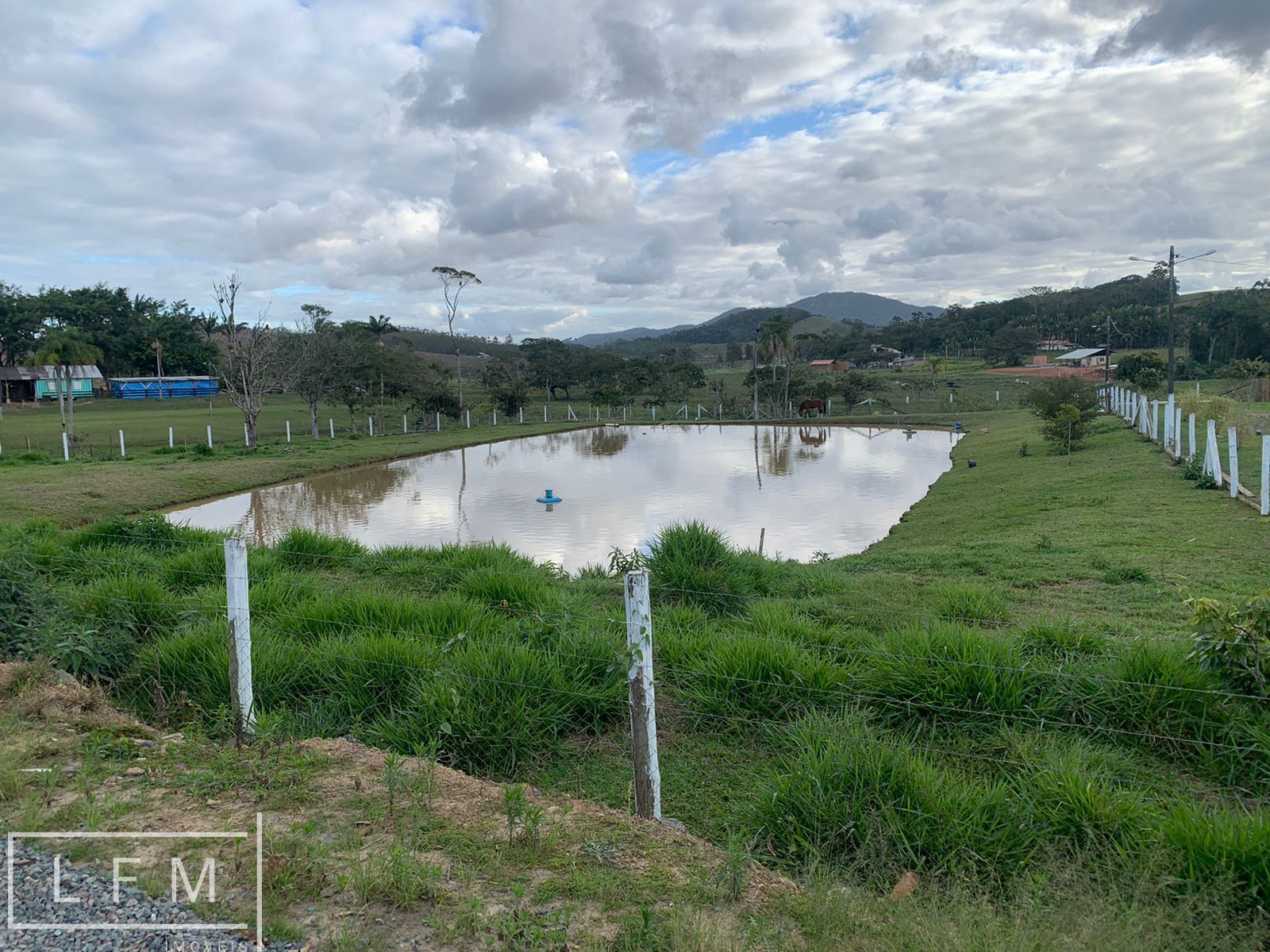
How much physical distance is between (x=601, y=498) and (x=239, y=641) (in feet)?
45.4

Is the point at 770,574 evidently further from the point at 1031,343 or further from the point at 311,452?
the point at 1031,343

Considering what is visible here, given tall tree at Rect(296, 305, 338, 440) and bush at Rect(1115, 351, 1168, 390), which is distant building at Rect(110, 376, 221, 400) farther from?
bush at Rect(1115, 351, 1168, 390)

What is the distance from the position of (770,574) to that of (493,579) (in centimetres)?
263

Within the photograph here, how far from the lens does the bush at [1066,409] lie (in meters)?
21.0

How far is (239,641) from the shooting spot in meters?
4.66

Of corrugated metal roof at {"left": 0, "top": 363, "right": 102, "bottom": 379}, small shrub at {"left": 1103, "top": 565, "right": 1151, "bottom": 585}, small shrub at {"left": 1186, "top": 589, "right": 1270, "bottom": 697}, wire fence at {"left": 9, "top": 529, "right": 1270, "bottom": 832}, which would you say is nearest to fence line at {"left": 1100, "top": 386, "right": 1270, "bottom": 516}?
small shrub at {"left": 1103, "top": 565, "right": 1151, "bottom": 585}

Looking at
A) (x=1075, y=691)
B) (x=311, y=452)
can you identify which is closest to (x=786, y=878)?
(x=1075, y=691)

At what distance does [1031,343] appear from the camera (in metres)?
83.2

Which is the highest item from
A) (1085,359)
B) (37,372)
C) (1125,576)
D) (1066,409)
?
(37,372)

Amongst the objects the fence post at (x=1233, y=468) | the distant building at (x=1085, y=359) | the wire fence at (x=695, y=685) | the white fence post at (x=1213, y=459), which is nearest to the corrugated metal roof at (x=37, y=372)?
the wire fence at (x=695, y=685)

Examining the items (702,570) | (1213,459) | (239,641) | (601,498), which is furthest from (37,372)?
(1213,459)

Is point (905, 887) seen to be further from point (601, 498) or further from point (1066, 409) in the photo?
point (1066, 409)

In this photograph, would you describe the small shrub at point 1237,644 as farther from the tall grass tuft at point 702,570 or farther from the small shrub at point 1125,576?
the small shrub at point 1125,576

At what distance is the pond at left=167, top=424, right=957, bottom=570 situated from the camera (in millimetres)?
14055
